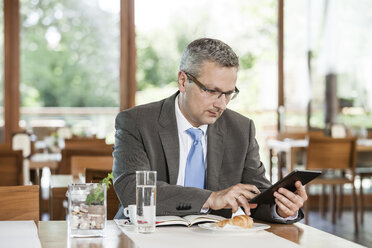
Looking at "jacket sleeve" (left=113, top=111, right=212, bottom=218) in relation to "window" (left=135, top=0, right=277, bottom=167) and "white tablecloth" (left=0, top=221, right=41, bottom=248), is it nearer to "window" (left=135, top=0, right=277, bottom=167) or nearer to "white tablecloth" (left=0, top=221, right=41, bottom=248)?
"white tablecloth" (left=0, top=221, right=41, bottom=248)

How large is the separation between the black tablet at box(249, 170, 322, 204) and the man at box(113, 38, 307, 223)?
0.24 feet

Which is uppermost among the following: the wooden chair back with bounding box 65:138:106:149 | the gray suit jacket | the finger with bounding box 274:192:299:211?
the gray suit jacket

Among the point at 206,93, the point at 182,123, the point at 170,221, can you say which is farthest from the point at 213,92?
the point at 170,221

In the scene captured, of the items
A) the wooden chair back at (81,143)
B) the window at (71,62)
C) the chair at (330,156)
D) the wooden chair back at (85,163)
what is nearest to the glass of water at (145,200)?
the wooden chair back at (85,163)

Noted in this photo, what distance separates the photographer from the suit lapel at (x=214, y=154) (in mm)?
2412

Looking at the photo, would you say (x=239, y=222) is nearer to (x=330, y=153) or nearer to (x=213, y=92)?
(x=213, y=92)

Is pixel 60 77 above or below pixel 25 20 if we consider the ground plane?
below

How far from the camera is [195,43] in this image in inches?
92.5

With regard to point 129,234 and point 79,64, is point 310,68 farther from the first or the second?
point 129,234

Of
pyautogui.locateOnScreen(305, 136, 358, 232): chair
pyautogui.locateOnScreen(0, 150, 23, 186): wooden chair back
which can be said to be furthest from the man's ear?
pyautogui.locateOnScreen(305, 136, 358, 232): chair

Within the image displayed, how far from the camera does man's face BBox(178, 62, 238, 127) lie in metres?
2.29

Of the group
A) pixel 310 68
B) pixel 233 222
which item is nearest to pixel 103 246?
pixel 233 222

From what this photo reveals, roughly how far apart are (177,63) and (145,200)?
6.02m

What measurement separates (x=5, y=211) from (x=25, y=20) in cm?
551
